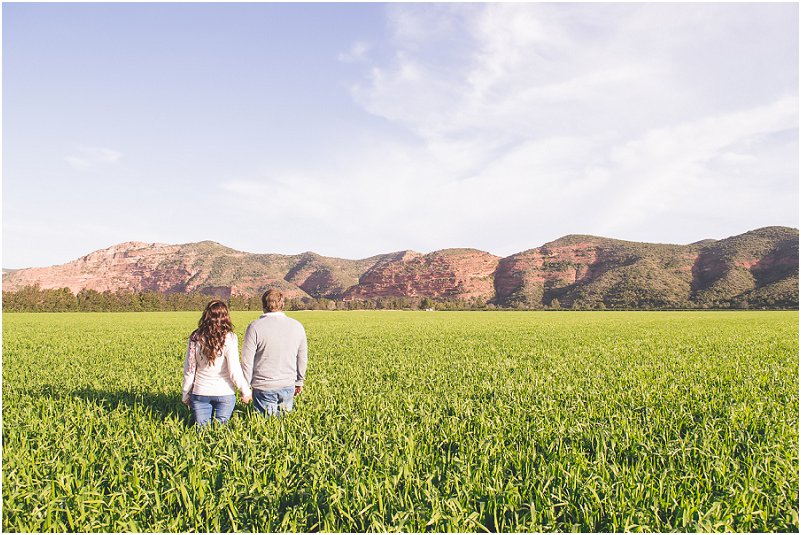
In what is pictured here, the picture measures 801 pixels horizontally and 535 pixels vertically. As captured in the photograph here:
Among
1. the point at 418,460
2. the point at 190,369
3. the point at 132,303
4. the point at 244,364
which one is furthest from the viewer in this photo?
the point at 132,303

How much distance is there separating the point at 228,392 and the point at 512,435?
4.09m

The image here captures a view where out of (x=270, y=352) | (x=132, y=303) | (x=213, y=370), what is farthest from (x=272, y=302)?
(x=132, y=303)

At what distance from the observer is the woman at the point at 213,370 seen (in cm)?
643

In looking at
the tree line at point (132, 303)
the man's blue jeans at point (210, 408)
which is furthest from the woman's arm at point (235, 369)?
the tree line at point (132, 303)

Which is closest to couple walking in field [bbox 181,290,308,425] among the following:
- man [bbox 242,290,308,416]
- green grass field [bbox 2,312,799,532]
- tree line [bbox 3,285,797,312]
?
man [bbox 242,290,308,416]

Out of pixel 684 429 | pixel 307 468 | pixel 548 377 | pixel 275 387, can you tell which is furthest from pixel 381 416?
pixel 548 377

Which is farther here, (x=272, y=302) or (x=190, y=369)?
(x=272, y=302)

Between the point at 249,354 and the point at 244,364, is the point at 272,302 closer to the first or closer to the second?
the point at 249,354

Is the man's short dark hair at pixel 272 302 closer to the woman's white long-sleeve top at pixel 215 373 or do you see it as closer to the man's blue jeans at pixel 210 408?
the woman's white long-sleeve top at pixel 215 373

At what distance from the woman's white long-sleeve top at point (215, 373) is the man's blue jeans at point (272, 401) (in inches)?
18.1

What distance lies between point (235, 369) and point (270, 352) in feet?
1.79

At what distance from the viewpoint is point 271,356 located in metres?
6.77

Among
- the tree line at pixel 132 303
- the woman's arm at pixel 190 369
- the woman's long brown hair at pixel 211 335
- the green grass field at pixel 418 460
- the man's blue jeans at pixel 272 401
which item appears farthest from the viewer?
the tree line at pixel 132 303

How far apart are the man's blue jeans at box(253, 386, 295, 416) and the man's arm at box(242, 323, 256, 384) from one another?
1.02 feet
